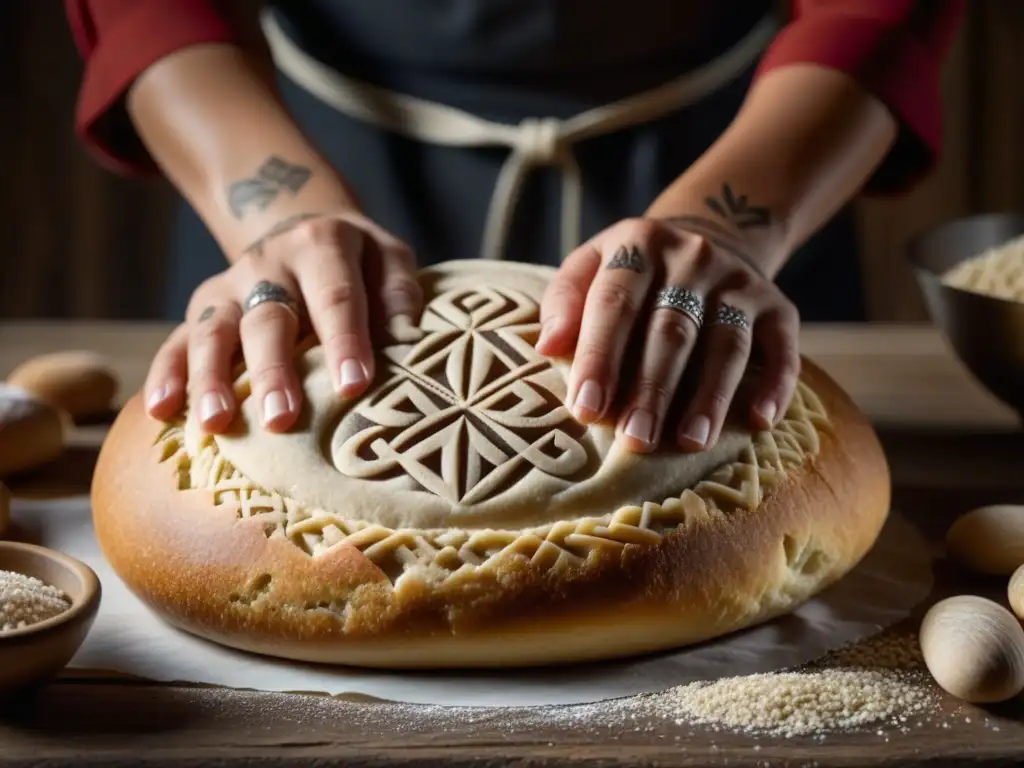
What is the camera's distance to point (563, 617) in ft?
3.34

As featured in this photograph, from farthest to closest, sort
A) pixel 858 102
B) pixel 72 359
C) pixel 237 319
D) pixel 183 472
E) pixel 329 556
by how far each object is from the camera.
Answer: pixel 72 359 → pixel 858 102 → pixel 237 319 → pixel 183 472 → pixel 329 556

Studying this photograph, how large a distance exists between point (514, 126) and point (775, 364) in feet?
2.39

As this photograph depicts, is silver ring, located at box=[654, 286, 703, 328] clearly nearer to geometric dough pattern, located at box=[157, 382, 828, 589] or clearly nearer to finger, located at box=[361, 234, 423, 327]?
geometric dough pattern, located at box=[157, 382, 828, 589]

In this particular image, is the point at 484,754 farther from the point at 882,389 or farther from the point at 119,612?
the point at 882,389

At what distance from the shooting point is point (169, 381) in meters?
1.23

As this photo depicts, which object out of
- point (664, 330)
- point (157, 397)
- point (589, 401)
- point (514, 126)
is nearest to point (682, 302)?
point (664, 330)

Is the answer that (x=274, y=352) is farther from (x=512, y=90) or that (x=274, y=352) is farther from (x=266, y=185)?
(x=512, y=90)

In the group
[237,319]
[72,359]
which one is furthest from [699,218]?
[72,359]

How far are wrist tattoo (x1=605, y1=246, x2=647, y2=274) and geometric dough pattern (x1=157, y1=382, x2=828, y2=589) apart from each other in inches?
7.8

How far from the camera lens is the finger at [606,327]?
3.63 ft

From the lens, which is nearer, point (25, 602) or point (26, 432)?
point (25, 602)

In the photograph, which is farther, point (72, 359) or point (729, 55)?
point (729, 55)

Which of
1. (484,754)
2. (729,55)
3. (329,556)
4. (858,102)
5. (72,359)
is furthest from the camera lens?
(729,55)

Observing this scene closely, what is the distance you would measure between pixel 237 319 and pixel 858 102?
2.43 feet
